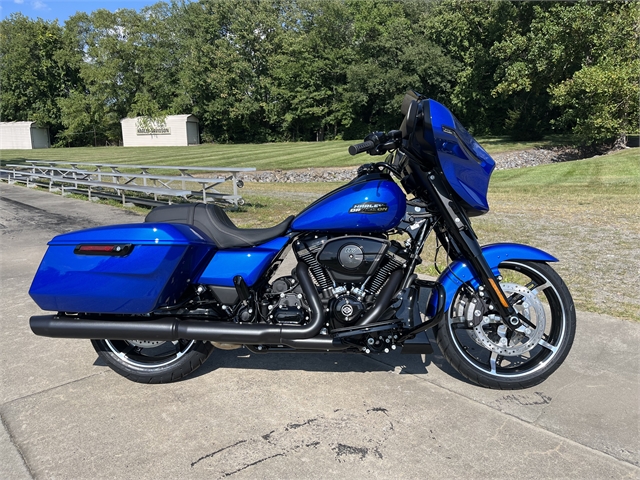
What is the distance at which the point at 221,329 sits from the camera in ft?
9.47

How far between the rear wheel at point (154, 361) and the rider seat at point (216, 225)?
2.43 feet

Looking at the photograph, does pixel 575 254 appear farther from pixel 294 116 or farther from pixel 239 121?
pixel 239 121

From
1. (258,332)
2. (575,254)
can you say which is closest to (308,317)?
(258,332)

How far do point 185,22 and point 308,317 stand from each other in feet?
210

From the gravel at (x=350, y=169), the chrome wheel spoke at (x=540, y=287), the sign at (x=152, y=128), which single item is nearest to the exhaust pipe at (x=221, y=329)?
the chrome wheel spoke at (x=540, y=287)

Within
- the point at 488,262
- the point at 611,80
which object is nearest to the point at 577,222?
the point at 488,262

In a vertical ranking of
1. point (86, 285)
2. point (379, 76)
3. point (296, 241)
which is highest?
point (379, 76)

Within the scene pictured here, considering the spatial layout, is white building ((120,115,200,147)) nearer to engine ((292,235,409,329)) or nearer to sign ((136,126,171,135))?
sign ((136,126,171,135))

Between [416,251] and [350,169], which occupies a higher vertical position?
[416,251]

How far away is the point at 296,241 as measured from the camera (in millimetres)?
2988

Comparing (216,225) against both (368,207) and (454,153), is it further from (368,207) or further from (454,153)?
(454,153)

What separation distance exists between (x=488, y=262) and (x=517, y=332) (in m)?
0.49

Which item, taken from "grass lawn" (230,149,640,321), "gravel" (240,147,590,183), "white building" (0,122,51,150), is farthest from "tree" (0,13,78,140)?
"grass lawn" (230,149,640,321)

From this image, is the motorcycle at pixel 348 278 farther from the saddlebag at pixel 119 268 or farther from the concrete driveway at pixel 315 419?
the concrete driveway at pixel 315 419
